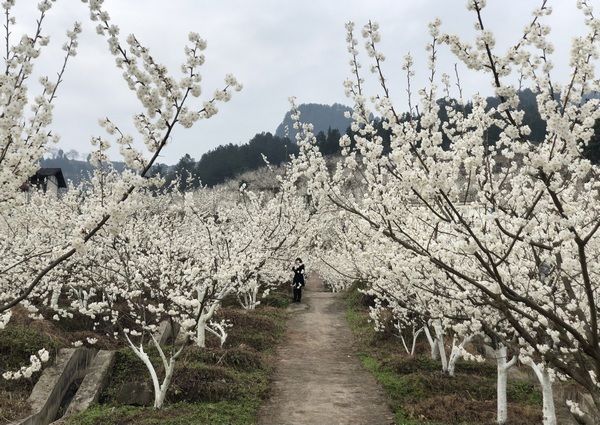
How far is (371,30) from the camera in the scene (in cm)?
522

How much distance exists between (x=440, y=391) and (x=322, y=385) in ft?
9.20

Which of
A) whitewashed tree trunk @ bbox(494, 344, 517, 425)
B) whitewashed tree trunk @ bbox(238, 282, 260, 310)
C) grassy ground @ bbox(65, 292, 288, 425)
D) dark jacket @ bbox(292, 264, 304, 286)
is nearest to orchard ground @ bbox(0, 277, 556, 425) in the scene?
grassy ground @ bbox(65, 292, 288, 425)

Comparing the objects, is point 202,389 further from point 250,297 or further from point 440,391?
point 250,297

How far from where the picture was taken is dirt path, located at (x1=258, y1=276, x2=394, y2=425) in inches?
384

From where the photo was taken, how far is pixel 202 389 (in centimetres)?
1058

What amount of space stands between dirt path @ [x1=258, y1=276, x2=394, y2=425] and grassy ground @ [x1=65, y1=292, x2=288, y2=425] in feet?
1.54

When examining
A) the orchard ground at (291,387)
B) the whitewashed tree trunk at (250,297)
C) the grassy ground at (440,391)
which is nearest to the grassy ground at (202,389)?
the orchard ground at (291,387)

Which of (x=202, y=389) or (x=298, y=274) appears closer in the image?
(x=202, y=389)

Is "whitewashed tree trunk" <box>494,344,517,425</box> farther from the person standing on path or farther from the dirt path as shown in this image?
the person standing on path

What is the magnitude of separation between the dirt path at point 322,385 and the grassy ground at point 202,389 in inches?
18.5

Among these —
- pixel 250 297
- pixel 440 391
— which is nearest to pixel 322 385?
pixel 440 391

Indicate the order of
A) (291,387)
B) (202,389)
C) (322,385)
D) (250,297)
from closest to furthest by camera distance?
(202,389)
(291,387)
(322,385)
(250,297)

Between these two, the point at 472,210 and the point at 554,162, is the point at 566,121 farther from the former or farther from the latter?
the point at 472,210

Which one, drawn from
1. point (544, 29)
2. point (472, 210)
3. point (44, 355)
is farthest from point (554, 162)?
point (44, 355)
